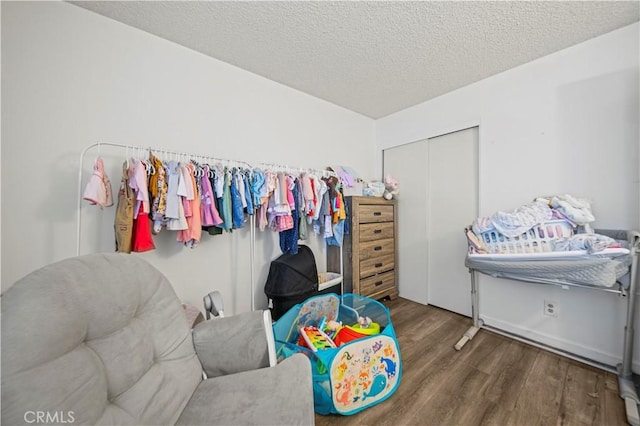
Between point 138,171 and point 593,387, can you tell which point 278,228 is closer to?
point 138,171

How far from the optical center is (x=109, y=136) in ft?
5.22

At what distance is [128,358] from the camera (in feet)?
2.77

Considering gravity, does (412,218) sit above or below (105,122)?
below

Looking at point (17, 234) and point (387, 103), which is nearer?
point (17, 234)

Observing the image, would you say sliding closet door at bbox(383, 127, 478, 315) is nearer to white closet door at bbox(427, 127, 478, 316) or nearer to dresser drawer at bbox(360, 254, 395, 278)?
white closet door at bbox(427, 127, 478, 316)

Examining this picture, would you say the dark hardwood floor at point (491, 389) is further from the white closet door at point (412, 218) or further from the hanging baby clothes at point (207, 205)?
the hanging baby clothes at point (207, 205)

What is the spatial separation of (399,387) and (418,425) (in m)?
0.27

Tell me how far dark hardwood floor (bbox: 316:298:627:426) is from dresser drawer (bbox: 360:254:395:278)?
2.50ft

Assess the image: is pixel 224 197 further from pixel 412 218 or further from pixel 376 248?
pixel 412 218

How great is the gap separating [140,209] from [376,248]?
2265mm

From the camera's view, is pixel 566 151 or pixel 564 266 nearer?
pixel 564 266

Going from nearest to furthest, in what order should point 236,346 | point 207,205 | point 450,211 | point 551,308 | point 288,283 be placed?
point 236,346, point 207,205, point 551,308, point 288,283, point 450,211

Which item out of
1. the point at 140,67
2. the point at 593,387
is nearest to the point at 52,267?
the point at 140,67

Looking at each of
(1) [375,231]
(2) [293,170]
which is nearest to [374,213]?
(1) [375,231]
